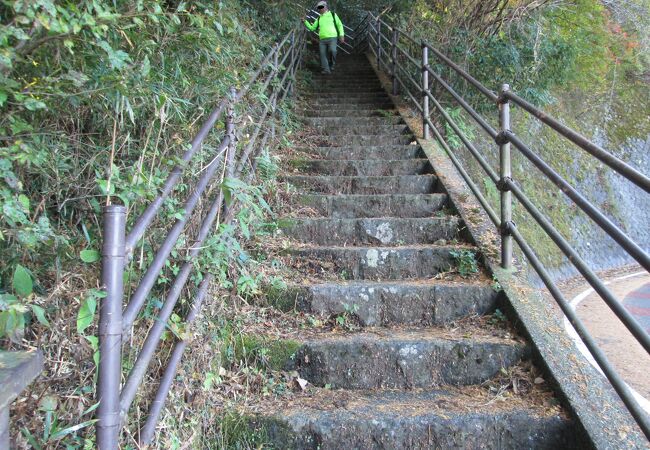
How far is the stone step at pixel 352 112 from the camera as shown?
5753 millimetres

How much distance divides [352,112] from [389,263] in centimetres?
349

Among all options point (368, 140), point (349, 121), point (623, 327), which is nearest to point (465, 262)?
point (368, 140)

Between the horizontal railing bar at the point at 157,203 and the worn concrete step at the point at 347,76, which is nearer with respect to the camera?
the horizontal railing bar at the point at 157,203

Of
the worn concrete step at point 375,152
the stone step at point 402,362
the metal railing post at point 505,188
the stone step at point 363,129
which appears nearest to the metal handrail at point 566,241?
the metal railing post at point 505,188

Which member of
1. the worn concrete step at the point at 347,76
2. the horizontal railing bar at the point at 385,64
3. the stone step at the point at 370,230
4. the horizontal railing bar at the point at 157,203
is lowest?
the stone step at the point at 370,230

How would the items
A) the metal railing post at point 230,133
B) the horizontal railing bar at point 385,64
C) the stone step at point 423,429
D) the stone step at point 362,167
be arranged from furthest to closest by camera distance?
the horizontal railing bar at point 385,64, the stone step at point 362,167, the metal railing post at point 230,133, the stone step at point 423,429

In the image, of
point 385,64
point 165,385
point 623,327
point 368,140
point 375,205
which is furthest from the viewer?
point 385,64

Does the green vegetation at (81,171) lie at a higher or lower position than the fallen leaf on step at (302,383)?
higher

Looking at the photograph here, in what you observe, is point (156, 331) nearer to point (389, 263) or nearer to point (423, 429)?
point (423, 429)

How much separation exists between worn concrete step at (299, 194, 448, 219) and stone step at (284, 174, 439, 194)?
29 cm

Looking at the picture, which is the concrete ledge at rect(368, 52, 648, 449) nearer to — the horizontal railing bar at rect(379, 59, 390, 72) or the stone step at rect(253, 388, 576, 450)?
the stone step at rect(253, 388, 576, 450)

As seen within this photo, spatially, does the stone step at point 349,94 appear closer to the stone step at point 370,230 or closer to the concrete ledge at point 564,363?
the stone step at point 370,230

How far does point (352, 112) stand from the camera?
5.93 m

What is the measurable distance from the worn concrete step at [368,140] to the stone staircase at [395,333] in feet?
1.84
